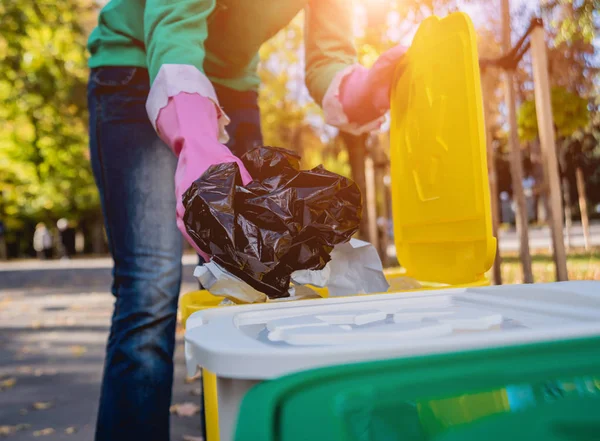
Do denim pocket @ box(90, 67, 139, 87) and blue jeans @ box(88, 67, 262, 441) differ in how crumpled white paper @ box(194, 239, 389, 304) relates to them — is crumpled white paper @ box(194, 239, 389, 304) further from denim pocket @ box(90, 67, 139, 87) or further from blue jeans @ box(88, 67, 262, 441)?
denim pocket @ box(90, 67, 139, 87)

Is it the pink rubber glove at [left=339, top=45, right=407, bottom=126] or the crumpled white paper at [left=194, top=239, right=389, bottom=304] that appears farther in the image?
the pink rubber glove at [left=339, top=45, right=407, bottom=126]

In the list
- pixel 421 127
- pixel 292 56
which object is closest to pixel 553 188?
pixel 421 127

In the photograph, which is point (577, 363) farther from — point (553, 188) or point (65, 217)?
point (65, 217)

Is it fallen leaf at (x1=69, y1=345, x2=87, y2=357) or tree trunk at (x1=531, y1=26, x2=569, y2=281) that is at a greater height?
tree trunk at (x1=531, y1=26, x2=569, y2=281)

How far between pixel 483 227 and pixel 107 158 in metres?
0.96

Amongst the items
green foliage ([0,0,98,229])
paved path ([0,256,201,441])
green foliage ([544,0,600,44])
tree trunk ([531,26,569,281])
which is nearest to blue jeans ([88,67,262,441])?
paved path ([0,256,201,441])

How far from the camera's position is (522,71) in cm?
838

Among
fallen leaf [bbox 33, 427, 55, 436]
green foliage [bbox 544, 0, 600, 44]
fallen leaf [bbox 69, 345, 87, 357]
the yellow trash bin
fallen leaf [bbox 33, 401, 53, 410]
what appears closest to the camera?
the yellow trash bin

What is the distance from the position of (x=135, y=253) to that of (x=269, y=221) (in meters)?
0.54

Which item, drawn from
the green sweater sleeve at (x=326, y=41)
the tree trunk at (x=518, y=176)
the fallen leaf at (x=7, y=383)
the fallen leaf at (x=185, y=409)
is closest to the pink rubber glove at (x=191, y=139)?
the green sweater sleeve at (x=326, y=41)

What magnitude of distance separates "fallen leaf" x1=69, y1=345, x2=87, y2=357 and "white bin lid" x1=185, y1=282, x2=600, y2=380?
3753 mm

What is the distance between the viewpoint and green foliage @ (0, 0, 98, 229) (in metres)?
8.01

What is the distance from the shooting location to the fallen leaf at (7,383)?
3353 mm

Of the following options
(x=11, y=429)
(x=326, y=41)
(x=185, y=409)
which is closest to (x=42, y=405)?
(x=11, y=429)
